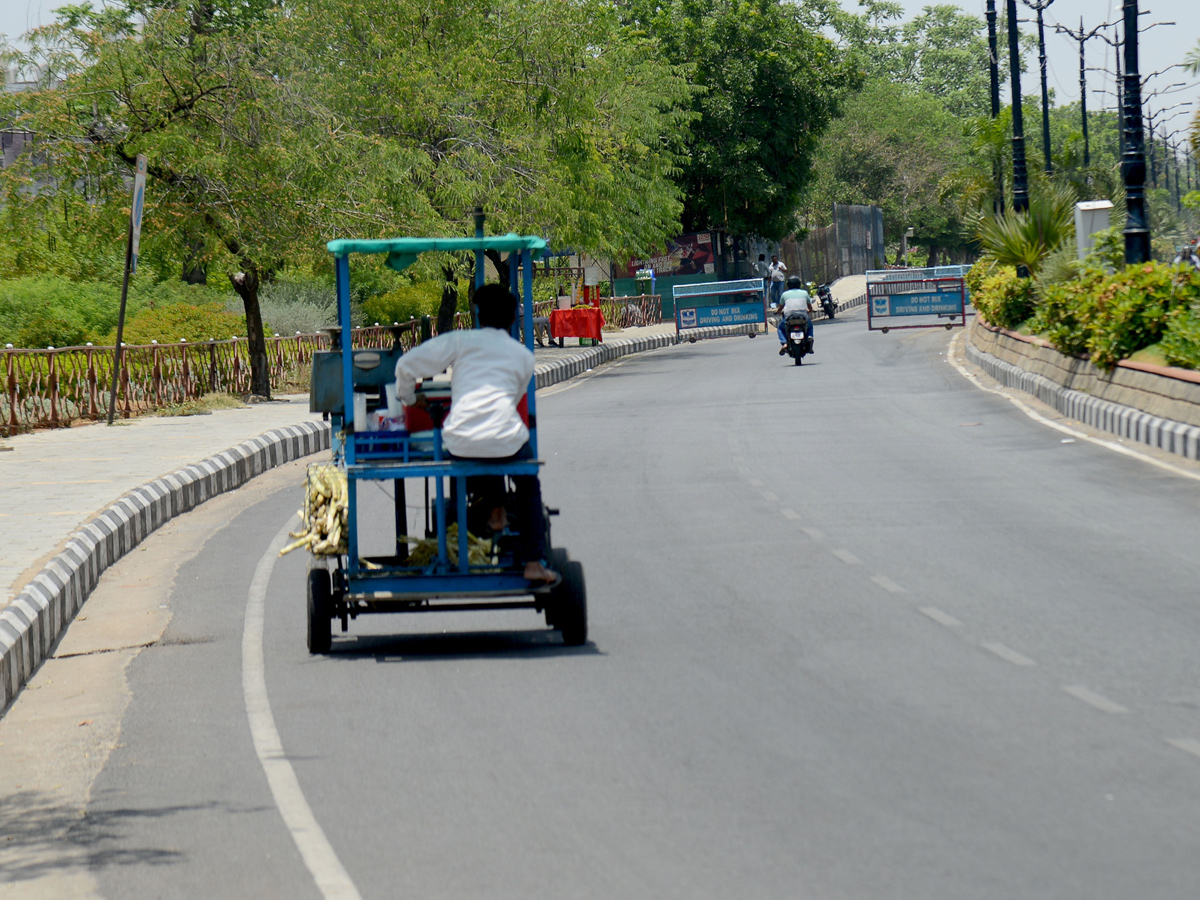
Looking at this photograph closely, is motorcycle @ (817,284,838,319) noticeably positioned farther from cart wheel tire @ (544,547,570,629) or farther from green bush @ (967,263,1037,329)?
cart wheel tire @ (544,547,570,629)

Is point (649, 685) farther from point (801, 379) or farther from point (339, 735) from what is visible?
point (801, 379)

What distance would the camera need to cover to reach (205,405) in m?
25.4

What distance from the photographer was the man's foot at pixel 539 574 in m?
8.56

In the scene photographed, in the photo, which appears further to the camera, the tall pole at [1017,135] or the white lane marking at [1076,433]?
the tall pole at [1017,135]

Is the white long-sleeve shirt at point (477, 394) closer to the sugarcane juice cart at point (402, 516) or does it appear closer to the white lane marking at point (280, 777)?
the sugarcane juice cart at point (402, 516)

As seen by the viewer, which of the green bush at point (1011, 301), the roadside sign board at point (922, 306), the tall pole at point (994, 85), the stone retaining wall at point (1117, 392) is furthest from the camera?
the roadside sign board at point (922, 306)

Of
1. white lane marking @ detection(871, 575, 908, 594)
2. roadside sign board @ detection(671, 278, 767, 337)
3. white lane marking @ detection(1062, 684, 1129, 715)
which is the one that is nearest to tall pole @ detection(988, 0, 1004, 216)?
roadside sign board @ detection(671, 278, 767, 337)

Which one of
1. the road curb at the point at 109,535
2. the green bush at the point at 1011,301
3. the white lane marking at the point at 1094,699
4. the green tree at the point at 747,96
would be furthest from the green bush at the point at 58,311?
the green tree at the point at 747,96

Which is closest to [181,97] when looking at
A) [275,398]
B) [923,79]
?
[275,398]

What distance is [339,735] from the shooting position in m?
Result: 7.30

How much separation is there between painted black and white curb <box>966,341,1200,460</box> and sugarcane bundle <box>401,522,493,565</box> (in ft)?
30.1

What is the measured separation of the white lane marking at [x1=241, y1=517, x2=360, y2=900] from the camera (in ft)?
17.8

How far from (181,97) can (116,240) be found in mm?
2500

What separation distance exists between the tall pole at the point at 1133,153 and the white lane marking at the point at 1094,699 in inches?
547
